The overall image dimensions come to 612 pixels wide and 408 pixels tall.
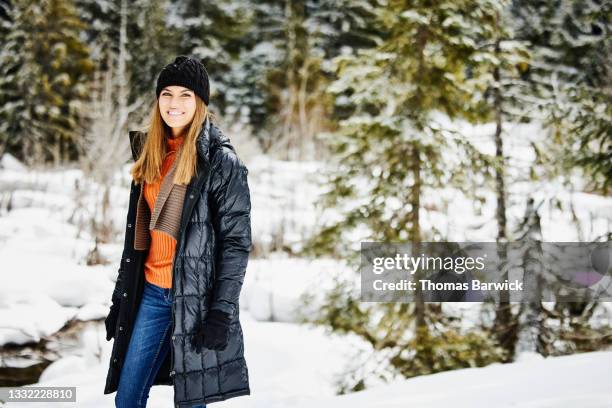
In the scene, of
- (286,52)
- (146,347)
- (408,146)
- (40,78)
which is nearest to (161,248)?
(146,347)

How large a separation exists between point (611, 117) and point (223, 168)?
4671 millimetres

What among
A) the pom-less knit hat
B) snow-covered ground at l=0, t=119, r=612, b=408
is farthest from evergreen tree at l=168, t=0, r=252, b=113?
the pom-less knit hat

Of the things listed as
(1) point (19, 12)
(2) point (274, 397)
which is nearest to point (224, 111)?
(1) point (19, 12)

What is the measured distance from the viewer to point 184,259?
2.06 meters

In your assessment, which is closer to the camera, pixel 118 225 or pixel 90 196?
pixel 118 225

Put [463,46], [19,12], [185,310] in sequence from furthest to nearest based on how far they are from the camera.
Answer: [19,12]
[463,46]
[185,310]

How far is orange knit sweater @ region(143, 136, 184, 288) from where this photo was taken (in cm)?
219

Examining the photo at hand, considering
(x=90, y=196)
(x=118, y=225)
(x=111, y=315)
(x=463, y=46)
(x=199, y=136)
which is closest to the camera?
(x=199, y=136)

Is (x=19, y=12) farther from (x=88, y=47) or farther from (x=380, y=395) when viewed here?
(x=380, y=395)

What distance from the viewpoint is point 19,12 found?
54.4 ft

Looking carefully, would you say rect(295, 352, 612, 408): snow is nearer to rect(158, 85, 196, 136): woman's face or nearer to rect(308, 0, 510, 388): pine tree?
rect(308, 0, 510, 388): pine tree

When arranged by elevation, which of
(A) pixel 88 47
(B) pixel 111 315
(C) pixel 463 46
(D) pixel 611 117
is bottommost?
(B) pixel 111 315

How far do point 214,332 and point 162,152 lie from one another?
92 centimetres

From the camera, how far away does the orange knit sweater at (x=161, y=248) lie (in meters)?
2.19
